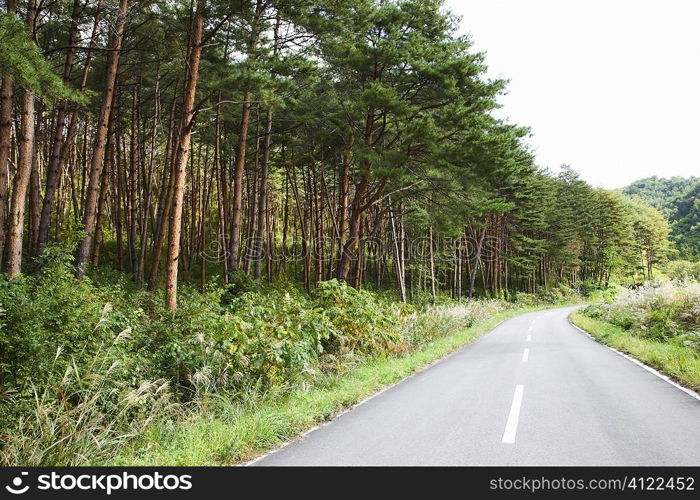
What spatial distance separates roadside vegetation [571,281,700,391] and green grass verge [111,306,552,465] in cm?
618

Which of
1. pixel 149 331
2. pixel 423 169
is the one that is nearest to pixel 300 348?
pixel 149 331

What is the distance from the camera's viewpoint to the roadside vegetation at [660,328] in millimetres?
9248

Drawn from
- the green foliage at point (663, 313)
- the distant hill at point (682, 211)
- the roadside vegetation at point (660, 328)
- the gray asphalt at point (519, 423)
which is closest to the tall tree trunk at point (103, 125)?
the gray asphalt at point (519, 423)

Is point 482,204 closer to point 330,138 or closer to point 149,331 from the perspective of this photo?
point 330,138

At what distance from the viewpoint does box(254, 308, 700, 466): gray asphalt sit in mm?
4340

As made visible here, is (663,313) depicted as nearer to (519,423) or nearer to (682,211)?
(519,423)

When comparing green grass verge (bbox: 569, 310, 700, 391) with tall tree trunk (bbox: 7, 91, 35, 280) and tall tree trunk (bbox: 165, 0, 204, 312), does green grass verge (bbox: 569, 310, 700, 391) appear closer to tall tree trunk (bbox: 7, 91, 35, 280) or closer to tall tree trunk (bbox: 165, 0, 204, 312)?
tall tree trunk (bbox: 165, 0, 204, 312)

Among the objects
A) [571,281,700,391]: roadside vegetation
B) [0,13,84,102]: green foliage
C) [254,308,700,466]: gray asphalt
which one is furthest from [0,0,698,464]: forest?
[571,281,700,391]: roadside vegetation

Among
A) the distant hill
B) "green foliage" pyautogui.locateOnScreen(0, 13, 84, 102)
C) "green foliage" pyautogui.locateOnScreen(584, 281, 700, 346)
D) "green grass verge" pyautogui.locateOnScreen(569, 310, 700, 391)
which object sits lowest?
"green grass verge" pyautogui.locateOnScreen(569, 310, 700, 391)

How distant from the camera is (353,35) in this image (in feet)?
47.7

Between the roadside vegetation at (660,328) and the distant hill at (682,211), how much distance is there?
67487 millimetres

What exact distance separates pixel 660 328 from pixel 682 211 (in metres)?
95.7

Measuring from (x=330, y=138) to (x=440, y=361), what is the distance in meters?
10.9
